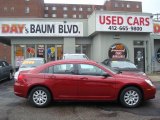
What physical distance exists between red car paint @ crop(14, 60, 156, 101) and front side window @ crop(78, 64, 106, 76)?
100mm

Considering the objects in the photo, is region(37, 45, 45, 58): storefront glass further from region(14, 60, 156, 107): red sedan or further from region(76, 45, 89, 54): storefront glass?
region(14, 60, 156, 107): red sedan

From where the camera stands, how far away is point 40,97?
9773mm

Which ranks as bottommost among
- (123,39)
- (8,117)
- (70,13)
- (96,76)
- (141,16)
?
(8,117)

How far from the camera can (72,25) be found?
2377cm

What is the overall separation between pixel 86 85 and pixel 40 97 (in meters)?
1.52

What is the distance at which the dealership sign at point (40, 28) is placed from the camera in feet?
76.0

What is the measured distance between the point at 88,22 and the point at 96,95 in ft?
48.8

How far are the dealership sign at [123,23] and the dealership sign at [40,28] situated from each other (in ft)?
10.1

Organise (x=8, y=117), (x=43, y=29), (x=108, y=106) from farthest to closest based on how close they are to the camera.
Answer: (x=43, y=29)
(x=108, y=106)
(x=8, y=117)

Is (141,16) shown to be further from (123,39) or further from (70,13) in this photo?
(70,13)

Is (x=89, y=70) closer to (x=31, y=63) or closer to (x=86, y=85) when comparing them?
(x=86, y=85)

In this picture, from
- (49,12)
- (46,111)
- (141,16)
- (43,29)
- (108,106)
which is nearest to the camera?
(46,111)

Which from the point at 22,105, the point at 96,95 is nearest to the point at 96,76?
the point at 96,95

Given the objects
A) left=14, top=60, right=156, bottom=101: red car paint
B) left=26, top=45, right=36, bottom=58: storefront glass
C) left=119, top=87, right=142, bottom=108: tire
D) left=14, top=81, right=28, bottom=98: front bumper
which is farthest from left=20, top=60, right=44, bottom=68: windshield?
left=119, top=87, right=142, bottom=108: tire
